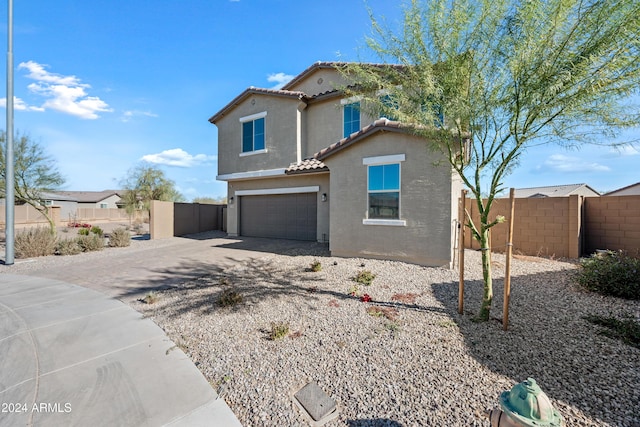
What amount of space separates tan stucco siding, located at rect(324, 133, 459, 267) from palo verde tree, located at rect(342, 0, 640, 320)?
2.58 metres

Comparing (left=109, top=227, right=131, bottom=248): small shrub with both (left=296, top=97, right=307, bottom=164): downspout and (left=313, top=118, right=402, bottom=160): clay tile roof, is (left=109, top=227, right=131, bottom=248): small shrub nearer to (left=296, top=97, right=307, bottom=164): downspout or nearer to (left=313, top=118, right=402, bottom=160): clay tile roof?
(left=296, top=97, right=307, bottom=164): downspout

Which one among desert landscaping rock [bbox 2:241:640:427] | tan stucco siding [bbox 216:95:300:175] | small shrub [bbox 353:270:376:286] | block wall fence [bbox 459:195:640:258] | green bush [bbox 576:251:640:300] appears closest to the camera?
desert landscaping rock [bbox 2:241:640:427]

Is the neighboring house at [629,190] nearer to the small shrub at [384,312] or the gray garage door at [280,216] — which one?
→ the gray garage door at [280,216]

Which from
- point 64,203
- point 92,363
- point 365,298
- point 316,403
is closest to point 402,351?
point 316,403

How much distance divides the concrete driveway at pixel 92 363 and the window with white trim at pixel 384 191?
20.4 ft

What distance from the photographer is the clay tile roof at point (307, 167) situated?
1203 cm

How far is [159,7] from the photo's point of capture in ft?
32.9

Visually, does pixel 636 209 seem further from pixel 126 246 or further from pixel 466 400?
pixel 126 246

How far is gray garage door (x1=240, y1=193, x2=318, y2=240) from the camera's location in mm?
13570

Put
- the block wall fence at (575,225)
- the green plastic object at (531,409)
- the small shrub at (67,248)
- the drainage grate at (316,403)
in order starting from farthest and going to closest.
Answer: the small shrub at (67,248)
the block wall fence at (575,225)
the drainage grate at (316,403)
the green plastic object at (531,409)

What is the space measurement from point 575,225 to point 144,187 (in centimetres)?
3036

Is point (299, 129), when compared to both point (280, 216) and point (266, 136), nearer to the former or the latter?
point (266, 136)

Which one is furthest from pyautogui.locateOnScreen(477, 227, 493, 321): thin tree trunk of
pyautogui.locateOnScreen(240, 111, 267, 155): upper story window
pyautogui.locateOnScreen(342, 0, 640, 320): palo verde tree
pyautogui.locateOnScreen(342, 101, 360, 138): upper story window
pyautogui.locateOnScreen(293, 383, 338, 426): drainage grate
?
pyautogui.locateOnScreen(240, 111, 267, 155): upper story window

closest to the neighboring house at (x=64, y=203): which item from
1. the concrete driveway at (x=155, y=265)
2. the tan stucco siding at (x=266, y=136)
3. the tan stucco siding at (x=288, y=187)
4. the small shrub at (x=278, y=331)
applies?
the tan stucco siding at (x=288, y=187)
